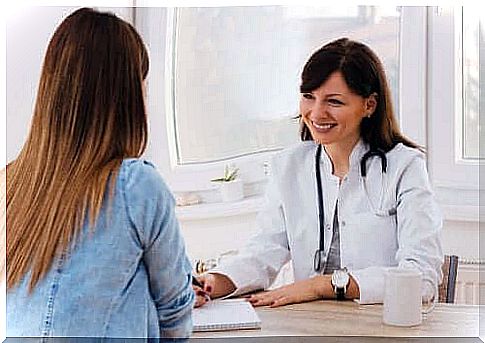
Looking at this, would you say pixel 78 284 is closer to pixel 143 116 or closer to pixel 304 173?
pixel 143 116

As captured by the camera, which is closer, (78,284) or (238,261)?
(78,284)

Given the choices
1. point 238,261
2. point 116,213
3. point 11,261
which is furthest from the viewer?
point 238,261

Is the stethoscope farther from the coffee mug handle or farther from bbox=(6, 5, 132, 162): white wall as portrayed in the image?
bbox=(6, 5, 132, 162): white wall

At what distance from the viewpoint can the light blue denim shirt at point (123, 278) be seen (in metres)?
1.84

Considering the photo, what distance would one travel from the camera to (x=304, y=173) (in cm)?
215

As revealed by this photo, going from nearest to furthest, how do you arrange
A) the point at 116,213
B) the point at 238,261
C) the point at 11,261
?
the point at 116,213 < the point at 11,261 < the point at 238,261

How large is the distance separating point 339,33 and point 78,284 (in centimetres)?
90

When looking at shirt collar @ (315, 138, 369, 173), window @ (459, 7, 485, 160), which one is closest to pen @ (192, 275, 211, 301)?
shirt collar @ (315, 138, 369, 173)

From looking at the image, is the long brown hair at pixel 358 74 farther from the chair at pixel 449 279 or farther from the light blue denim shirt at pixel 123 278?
the light blue denim shirt at pixel 123 278

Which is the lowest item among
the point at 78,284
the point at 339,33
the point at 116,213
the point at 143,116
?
the point at 78,284

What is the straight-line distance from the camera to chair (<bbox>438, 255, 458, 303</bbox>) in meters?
2.09

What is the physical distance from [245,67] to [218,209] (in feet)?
1.23

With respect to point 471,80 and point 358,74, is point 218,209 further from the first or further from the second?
point 471,80

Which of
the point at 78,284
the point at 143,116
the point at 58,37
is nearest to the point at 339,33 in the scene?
the point at 143,116
